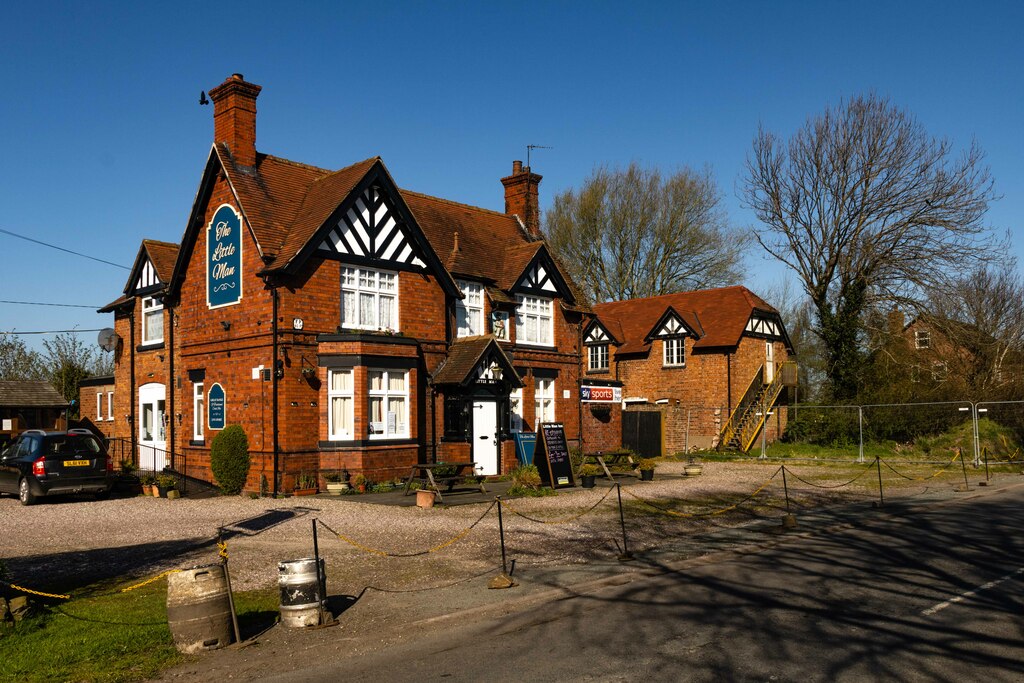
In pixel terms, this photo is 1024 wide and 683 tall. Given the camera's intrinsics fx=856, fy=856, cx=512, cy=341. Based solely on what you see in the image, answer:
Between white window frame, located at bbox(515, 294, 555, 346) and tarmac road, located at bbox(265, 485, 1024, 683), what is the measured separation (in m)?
16.6

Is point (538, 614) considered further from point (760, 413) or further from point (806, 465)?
point (760, 413)

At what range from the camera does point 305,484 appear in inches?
875

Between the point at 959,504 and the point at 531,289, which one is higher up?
the point at 531,289

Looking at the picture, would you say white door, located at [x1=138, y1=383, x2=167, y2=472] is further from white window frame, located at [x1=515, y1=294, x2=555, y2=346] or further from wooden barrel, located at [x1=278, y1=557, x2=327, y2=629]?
wooden barrel, located at [x1=278, y1=557, x2=327, y2=629]

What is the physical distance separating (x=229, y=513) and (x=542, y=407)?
1337cm

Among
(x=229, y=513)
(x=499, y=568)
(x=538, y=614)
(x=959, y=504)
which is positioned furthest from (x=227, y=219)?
(x=959, y=504)

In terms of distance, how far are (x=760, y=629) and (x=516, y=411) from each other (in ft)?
64.8

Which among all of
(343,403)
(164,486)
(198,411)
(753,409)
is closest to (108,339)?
(198,411)

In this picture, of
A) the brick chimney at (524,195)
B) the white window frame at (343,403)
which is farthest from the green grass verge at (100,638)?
the brick chimney at (524,195)

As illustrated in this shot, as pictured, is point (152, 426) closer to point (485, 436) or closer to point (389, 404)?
point (389, 404)

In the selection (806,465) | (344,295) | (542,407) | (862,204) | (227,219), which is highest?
(862,204)

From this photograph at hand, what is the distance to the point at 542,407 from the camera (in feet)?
98.7

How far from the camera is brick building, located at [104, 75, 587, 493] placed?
22.6 meters

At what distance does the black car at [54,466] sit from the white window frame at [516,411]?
1230cm
